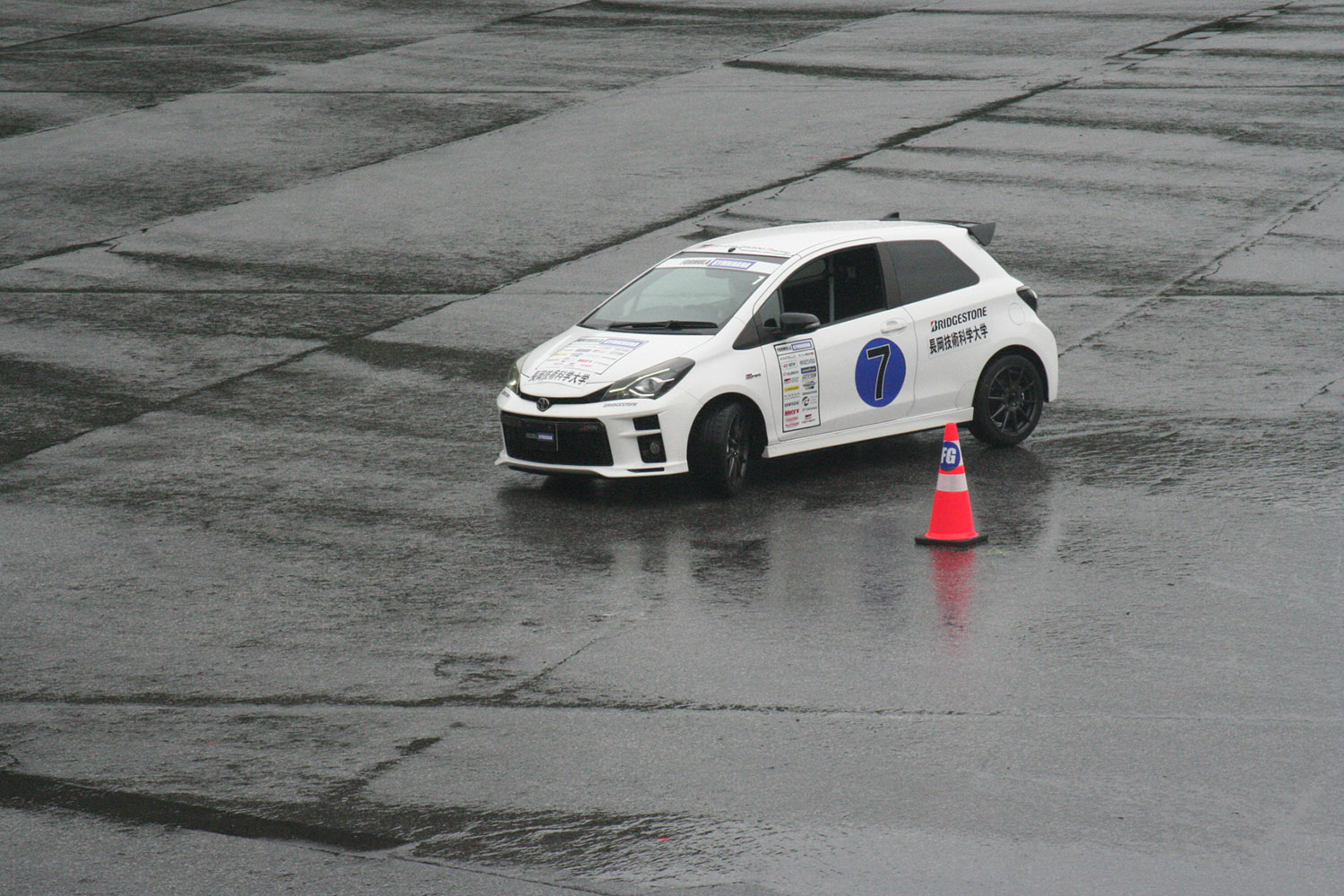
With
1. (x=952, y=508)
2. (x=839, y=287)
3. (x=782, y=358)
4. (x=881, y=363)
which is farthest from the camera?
(x=839, y=287)

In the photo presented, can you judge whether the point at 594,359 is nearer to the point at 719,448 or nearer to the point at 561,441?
the point at 561,441

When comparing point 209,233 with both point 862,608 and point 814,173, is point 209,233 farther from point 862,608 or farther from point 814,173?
point 862,608

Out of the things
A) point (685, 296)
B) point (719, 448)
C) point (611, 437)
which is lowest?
point (719, 448)

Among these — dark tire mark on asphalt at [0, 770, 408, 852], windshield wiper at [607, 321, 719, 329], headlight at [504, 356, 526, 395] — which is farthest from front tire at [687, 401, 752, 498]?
dark tire mark on asphalt at [0, 770, 408, 852]

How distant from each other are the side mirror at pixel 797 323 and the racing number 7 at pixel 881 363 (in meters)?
0.47

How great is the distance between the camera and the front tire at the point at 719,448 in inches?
429

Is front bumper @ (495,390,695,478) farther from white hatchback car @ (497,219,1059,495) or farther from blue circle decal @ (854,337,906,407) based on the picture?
blue circle decal @ (854,337,906,407)

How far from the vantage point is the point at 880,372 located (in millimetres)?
11602

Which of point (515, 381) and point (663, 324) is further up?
point (663, 324)

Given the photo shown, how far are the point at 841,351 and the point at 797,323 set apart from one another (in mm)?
493

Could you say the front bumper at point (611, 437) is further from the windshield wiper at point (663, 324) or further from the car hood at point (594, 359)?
the windshield wiper at point (663, 324)

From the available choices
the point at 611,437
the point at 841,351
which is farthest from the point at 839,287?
the point at 611,437

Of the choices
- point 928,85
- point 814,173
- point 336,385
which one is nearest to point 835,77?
point 928,85

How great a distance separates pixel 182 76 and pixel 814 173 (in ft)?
42.1
